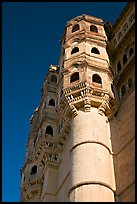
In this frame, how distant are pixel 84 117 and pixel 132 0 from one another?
6.56 meters

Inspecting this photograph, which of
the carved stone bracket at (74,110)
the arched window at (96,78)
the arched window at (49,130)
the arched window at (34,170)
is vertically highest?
the arched window at (96,78)

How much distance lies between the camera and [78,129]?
12703 mm

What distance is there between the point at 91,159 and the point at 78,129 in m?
1.51

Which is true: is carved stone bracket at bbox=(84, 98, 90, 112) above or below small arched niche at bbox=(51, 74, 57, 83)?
below

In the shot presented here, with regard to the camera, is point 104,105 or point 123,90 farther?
point 123,90

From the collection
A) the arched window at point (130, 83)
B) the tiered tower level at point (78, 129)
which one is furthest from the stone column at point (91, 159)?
the arched window at point (130, 83)

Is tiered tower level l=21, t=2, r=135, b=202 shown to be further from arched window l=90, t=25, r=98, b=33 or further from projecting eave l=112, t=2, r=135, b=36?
projecting eave l=112, t=2, r=135, b=36

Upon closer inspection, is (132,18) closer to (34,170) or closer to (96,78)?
(96,78)

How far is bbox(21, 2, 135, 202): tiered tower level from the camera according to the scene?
1134cm

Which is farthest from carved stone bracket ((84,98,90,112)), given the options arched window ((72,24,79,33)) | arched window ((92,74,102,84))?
arched window ((72,24,79,33))

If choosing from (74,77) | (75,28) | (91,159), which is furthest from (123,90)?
(75,28)

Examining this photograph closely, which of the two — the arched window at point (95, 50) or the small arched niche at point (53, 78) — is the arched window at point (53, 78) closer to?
the small arched niche at point (53, 78)

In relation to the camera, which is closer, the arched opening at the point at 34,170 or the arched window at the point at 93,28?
the arched window at the point at 93,28

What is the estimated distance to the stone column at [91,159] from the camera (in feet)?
35.6
